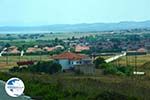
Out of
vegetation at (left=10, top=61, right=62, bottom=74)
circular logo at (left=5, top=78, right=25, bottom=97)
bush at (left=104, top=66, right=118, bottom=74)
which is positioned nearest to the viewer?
circular logo at (left=5, top=78, right=25, bottom=97)

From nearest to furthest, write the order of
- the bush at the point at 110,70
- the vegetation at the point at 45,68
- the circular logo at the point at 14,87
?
1. the circular logo at the point at 14,87
2. the bush at the point at 110,70
3. the vegetation at the point at 45,68

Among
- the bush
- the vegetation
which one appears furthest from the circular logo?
the vegetation

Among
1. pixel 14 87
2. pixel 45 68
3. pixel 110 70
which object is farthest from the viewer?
pixel 45 68

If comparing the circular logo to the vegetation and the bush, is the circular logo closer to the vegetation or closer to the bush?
the bush

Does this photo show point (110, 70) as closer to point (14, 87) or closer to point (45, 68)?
point (45, 68)

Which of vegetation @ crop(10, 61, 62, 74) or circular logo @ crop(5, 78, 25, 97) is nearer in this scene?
circular logo @ crop(5, 78, 25, 97)

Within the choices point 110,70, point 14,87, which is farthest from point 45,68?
point 14,87

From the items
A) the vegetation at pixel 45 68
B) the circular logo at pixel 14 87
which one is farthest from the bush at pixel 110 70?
the circular logo at pixel 14 87

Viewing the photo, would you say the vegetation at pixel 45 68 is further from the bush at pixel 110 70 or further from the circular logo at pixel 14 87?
the circular logo at pixel 14 87
